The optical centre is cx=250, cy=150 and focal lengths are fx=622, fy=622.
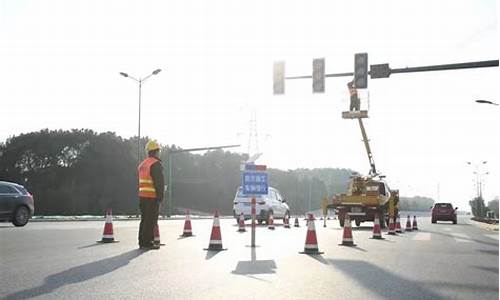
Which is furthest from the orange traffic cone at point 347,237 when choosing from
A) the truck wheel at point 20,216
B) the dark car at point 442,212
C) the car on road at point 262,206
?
the dark car at point 442,212

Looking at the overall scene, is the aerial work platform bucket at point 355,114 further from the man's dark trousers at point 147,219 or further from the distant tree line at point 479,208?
the distant tree line at point 479,208

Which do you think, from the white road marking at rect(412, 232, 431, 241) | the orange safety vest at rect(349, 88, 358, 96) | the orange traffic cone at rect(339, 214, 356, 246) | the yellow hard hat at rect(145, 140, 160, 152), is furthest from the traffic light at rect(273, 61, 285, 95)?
the orange safety vest at rect(349, 88, 358, 96)

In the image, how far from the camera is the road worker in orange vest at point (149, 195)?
11688 millimetres

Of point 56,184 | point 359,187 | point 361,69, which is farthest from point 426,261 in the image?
point 56,184

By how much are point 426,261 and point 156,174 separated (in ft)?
16.9

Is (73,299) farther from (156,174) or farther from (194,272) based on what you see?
(156,174)

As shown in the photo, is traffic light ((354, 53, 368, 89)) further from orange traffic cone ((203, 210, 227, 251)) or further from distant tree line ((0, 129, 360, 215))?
distant tree line ((0, 129, 360, 215))

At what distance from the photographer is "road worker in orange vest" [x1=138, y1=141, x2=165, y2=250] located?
38.3 feet

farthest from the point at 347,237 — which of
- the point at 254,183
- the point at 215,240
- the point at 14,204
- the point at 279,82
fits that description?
the point at 14,204

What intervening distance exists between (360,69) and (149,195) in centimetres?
1024

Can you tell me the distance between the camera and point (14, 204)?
21578mm

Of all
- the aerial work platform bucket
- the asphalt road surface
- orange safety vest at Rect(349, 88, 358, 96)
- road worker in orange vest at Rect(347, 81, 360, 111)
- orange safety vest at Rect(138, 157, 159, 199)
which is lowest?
the asphalt road surface

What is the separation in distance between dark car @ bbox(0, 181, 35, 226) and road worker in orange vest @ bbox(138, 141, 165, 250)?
11161 millimetres

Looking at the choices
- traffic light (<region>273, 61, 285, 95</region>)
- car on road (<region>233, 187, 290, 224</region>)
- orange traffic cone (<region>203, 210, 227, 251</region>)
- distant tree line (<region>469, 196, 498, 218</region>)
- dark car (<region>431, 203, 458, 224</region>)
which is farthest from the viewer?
distant tree line (<region>469, 196, 498, 218</region>)
